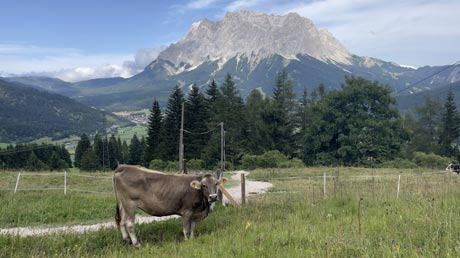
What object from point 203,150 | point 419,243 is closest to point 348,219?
point 419,243

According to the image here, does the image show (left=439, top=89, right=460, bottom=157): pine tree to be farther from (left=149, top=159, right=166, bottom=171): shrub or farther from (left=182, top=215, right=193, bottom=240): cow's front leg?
(left=182, top=215, right=193, bottom=240): cow's front leg

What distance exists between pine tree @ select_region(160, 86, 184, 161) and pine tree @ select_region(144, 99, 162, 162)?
1.39m

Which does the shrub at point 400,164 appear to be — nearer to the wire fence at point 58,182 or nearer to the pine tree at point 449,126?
the pine tree at point 449,126

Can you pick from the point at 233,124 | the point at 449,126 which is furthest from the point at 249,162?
the point at 449,126

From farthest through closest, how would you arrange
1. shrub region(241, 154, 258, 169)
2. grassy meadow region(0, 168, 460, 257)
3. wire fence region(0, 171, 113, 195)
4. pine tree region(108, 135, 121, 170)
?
pine tree region(108, 135, 121, 170) → shrub region(241, 154, 258, 169) → wire fence region(0, 171, 113, 195) → grassy meadow region(0, 168, 460, 257)

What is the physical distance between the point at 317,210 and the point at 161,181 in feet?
13.0

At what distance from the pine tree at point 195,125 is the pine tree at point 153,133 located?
4473mm

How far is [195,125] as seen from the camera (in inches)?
2227

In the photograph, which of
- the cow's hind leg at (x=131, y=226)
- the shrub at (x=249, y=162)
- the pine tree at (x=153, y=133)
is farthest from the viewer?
the pine tree at (x=153, y=133)

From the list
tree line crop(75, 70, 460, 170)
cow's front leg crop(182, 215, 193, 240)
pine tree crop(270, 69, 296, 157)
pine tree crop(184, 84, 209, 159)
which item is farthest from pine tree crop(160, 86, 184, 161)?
cow's front leg crop(182, 215, 193, 240)

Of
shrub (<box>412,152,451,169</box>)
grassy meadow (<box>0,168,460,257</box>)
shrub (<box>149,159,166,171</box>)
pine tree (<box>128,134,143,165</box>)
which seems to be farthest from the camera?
pine tree (<box>128,134,143,165</box>)

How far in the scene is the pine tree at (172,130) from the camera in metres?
53.6

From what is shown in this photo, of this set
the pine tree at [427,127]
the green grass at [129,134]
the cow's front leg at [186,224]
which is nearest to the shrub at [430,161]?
Answer: the pine tree at [427,127]

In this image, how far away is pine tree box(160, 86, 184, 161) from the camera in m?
53.6
